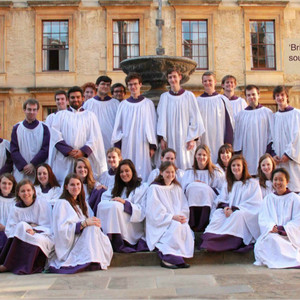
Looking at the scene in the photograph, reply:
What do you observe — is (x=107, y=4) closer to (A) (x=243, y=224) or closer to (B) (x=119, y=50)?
(B) (x=119, y=50)

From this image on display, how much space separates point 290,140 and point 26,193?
4026 mm

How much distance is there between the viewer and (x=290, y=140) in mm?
7840

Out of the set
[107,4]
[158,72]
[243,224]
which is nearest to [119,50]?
[107,4]

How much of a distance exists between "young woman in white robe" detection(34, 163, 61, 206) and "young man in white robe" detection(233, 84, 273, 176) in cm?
308

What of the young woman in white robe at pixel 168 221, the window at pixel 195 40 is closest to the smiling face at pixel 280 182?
the young woman in white robe at pixel 168 221

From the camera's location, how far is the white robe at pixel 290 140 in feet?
25.6

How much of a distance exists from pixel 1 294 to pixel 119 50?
18.0 metres

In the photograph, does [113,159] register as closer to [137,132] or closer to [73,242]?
[137,132]

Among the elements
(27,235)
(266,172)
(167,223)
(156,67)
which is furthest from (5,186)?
(266,172)

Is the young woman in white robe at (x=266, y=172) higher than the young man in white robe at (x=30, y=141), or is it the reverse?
the young man in white robe at (x=30, y=141)

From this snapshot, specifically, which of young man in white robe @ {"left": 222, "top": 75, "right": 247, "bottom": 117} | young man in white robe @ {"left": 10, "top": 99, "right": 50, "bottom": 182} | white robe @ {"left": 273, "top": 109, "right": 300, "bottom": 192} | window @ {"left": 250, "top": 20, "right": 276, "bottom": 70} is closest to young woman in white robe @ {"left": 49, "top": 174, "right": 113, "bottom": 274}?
young man in white robe @ {"left": 10, "top": 99, "right": 50, "bottom": 182}

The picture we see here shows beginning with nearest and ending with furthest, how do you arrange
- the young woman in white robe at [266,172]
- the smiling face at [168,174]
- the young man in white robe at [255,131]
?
the smiling face at [168,174], the young woman in white robe at [266,172], the young man in white robe at [255,131]

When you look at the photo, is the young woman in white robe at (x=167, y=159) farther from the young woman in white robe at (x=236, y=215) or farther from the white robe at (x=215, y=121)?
the white robe at (x=215, y=121)

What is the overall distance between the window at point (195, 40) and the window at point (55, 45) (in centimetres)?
505
